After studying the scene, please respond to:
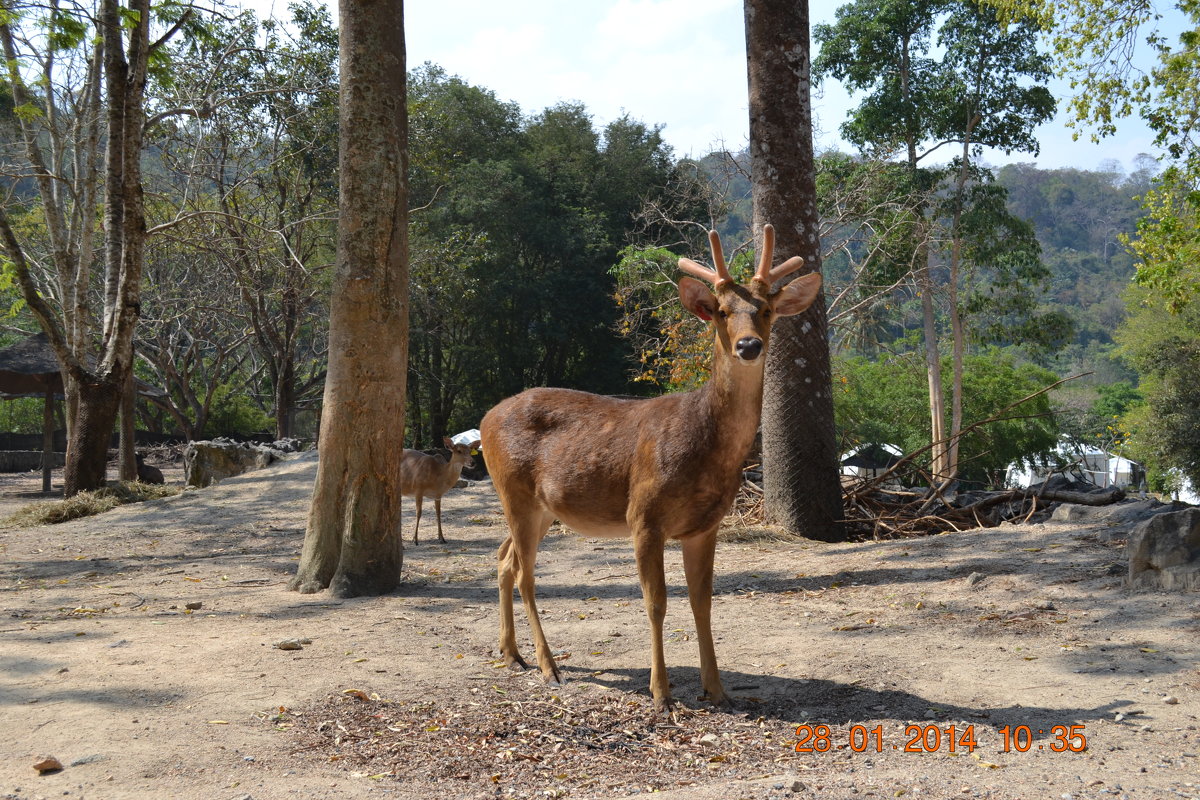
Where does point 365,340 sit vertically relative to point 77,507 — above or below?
above

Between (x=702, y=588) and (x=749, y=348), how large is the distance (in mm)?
1358

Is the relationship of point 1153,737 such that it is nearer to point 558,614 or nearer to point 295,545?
point 558,614

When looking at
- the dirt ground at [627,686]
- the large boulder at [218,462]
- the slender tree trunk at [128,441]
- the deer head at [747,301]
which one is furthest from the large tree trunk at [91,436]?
the deer head at [747,301]

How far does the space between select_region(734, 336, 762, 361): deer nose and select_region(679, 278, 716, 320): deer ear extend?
0.40m

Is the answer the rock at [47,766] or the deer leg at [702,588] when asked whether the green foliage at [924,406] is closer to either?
the deer leg at [702,588]

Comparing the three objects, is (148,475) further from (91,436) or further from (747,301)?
(747,301)

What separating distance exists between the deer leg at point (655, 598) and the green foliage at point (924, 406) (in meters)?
28.3

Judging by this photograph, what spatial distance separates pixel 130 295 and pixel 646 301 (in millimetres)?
13135

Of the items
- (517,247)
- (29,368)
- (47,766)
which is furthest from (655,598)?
(517,247)

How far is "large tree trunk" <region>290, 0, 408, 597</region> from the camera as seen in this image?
7.27m

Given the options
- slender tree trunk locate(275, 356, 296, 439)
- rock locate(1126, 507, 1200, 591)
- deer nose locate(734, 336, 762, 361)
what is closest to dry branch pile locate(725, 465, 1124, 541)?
rock locate(1126, 507, 1200, 591)

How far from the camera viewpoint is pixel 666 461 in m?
4.64

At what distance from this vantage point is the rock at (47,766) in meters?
3.65

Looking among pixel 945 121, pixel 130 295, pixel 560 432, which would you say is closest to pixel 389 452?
pixel 560 432
